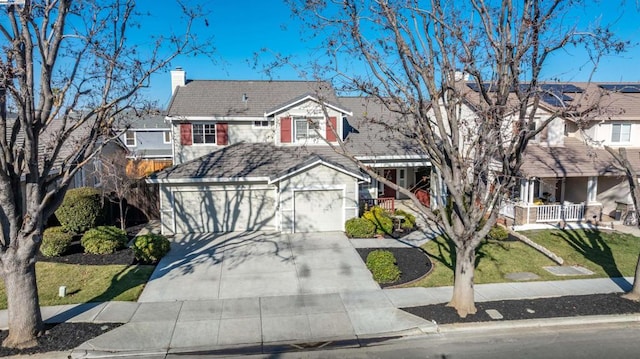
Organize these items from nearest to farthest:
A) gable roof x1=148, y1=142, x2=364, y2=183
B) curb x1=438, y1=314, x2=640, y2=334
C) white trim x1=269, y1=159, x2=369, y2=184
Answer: curb x1=438, y1=314, x2=640, y2=334 → white trim x1=269, y1=159, x2=369, y2=184 → gable roof x1=148, y1=142, x2=364, y2=183

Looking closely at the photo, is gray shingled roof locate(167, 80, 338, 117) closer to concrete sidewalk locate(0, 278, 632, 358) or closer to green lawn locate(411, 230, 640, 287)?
green lawn locate(411, 230, 640, 287)

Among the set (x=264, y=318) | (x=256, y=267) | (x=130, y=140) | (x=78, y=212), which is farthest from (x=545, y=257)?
(x=130, y=140)

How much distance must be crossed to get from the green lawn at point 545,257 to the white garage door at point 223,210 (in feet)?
23.2

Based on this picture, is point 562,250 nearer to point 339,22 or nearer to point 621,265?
point 621,265

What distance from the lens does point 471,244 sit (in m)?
9.77

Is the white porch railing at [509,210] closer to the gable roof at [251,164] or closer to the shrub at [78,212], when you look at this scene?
the gable roof at [251,164]

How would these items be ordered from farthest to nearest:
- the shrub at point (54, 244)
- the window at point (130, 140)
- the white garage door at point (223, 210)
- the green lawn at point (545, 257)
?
the window at point (130, 140) → the white garage door at point (223, 210) → the shrub at point (54, 244) → the green lawn at point (545, 257)

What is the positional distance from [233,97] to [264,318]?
15.1 m

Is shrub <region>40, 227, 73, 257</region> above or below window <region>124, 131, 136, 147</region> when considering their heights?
below

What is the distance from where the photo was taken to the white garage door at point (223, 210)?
18.1 meters

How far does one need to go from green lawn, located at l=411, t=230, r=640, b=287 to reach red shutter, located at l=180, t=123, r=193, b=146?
1203cm

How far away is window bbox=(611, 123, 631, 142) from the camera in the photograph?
20.8m

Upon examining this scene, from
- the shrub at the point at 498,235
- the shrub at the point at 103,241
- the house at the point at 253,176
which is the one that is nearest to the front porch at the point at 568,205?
the shrub at the point at 498,235

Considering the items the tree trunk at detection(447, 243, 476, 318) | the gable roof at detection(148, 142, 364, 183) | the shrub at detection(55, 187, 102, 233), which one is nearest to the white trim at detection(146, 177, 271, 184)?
the gable roof at detection(148, 142, 364, 183)
